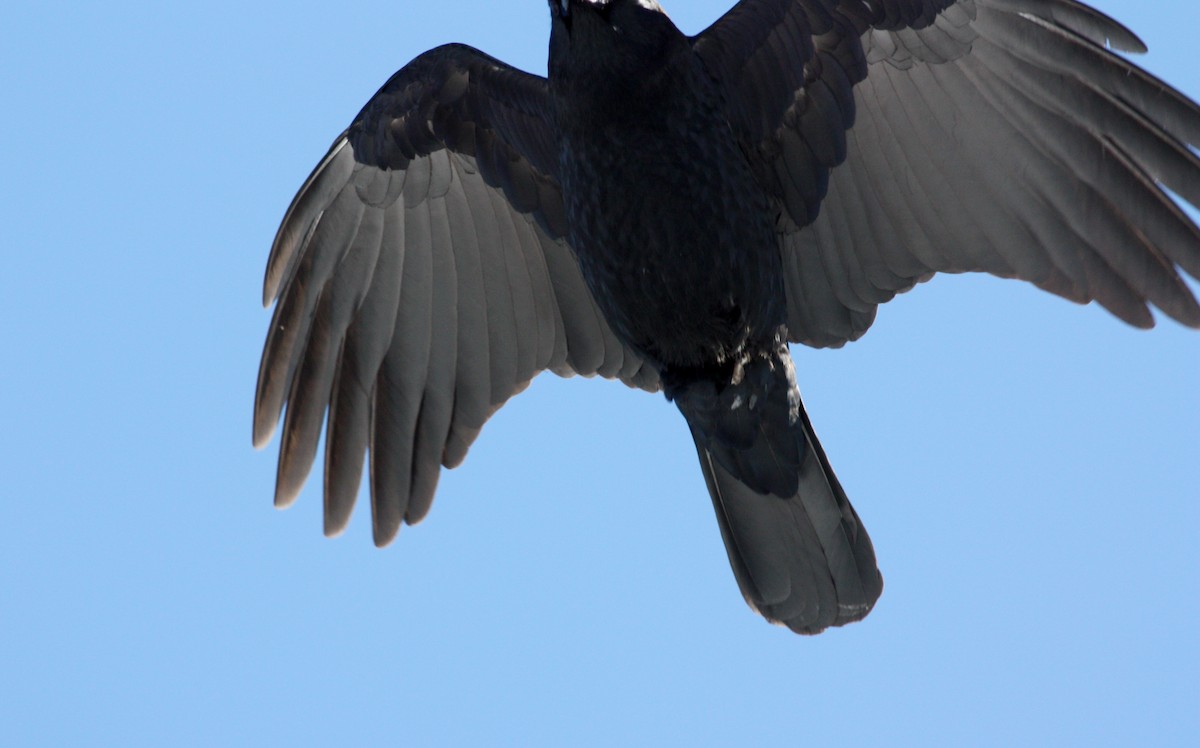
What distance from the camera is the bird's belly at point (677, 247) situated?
18.3ft

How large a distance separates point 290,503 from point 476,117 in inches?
70.6

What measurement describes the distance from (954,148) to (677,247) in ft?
4.12

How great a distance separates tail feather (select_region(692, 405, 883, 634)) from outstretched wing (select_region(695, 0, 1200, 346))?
0.63 meters

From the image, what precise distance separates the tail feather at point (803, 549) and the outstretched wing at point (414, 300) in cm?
71

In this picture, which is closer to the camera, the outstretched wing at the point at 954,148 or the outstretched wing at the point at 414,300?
the outstretched wing at the point at 954,148

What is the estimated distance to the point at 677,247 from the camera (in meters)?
5.62

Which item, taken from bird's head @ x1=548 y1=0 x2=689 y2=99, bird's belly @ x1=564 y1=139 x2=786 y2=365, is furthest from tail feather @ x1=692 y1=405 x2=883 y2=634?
bird's head @ x1=548 y1=0 x2=689 y2=99

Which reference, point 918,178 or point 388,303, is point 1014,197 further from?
point 388,303

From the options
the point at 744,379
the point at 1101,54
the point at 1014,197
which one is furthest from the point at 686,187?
the point at 1101,54

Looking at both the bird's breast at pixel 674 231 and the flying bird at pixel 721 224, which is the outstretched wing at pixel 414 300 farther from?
the bird's breast at pixel 674 231

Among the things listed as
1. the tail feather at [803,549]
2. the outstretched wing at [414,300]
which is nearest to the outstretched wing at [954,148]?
the tail feather at [803,549]

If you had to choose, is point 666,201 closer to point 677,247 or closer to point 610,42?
point 677,247

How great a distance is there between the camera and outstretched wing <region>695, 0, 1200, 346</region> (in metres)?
5.66

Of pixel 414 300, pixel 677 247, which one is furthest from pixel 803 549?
pixel 414 300
